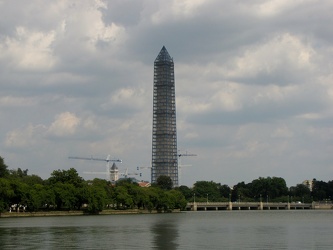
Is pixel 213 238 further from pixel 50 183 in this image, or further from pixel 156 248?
pixel 50 183

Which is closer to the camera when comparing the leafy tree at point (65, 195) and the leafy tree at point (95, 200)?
the leafy tree at point (65, 195)

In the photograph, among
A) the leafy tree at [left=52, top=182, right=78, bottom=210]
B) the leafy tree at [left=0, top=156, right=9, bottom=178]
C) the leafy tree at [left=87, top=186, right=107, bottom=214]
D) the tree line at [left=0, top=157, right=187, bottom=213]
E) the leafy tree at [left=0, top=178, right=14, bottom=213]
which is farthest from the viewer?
the leafy tree at [left=0, top=156, right=9, bottom=178]

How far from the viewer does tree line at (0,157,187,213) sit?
462 feet

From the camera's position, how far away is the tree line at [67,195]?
141 metres

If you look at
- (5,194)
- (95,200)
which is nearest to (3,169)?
(95,200)

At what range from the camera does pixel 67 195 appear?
152500mm

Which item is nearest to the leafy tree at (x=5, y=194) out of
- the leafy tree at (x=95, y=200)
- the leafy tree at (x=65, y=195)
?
→ the leafy tree at (x=65, y=195)

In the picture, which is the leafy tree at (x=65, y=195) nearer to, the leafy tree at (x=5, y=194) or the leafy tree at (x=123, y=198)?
the leafy tree at (x=5, y=194)

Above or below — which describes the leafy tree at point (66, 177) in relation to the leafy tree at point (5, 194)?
above

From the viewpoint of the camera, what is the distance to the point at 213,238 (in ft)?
240

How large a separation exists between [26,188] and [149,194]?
187 ft

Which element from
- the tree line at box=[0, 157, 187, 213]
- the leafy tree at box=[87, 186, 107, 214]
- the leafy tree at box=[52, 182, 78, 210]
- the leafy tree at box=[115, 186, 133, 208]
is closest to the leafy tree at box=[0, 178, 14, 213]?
the tree line at box=[0, 157, 187, 213]

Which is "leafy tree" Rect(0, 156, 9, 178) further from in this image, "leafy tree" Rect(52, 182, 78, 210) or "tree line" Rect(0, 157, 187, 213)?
"leafy tree" Rect(52, 182, 78, 210)

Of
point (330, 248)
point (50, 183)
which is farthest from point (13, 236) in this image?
point (50, 183)
